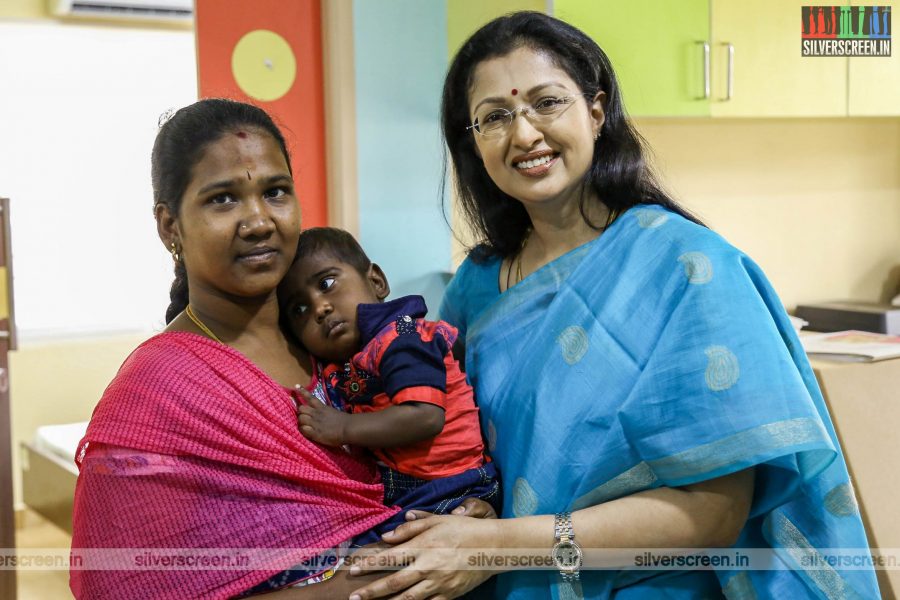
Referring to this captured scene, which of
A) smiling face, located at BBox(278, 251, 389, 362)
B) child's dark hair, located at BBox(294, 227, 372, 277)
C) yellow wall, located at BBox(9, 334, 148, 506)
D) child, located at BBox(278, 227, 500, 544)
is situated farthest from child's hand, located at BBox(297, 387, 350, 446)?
yellow wall, located at BBox(9, 334, 148, 506)

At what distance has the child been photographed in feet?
4.28

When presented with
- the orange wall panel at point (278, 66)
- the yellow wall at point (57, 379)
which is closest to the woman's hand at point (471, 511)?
the orange wall panel at point (278, 66)

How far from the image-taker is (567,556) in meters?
1.30

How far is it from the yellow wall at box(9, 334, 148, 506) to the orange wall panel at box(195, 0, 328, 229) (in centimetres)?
251

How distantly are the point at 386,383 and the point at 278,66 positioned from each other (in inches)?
56.6

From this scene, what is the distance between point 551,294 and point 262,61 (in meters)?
1.33

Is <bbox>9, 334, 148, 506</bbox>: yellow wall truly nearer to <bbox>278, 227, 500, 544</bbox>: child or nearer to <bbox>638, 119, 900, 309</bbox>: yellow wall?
<bbox>638, 119, 900, 309</bbox>: yellow wall

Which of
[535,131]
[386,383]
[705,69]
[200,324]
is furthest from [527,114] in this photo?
[705,69]

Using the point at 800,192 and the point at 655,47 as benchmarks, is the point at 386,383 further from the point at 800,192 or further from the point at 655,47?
the point at 800,192

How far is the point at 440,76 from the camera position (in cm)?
265

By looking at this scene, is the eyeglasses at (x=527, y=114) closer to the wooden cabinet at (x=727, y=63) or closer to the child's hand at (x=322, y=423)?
the child's hand at (x=322, y=423)

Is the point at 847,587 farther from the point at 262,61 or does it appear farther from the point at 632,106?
the point at 262,61

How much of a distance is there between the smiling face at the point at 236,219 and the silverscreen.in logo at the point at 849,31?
206cm

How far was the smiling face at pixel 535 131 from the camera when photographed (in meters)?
1.43
